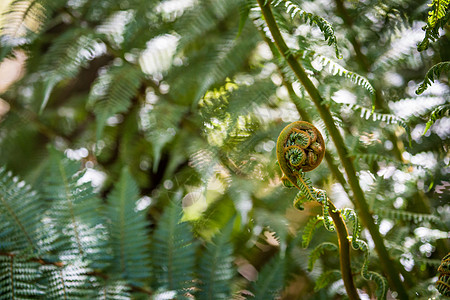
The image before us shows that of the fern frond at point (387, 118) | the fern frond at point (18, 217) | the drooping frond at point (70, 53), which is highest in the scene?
the fern frond at point (387, 118)

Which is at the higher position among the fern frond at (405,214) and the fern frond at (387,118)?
the fern frond at (387,118)

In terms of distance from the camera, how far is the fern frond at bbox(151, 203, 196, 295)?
68 centimetres

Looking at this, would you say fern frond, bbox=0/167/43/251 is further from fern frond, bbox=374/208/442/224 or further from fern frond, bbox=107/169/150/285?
fern frond, bbox=374/208/442/224

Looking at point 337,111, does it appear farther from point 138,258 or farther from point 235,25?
point 235,25

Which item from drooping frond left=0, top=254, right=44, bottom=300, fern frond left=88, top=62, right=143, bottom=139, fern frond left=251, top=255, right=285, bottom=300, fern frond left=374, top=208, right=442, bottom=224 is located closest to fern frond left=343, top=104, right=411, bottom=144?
fern frond left=374, top=208, right=442, bottom=224

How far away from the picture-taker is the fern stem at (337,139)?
48 cm

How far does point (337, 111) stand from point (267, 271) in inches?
11.8

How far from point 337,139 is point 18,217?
0.55m

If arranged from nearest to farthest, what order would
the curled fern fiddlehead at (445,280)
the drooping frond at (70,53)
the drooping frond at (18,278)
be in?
the curled fern fiddlehead at (445,280) → the drooping frond at (18,278) → the drooping frond at (70,53)

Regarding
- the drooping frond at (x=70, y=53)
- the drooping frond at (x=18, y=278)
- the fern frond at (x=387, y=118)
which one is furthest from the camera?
the drooping frond at (x=70, y=53)

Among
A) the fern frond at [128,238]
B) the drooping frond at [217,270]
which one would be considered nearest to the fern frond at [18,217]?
the fern frond at [128,238]

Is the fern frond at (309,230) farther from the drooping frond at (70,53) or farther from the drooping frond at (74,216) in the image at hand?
the drooping frond at (70,53)

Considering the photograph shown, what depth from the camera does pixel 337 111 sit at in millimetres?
605

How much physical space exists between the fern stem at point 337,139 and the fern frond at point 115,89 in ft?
2.07
